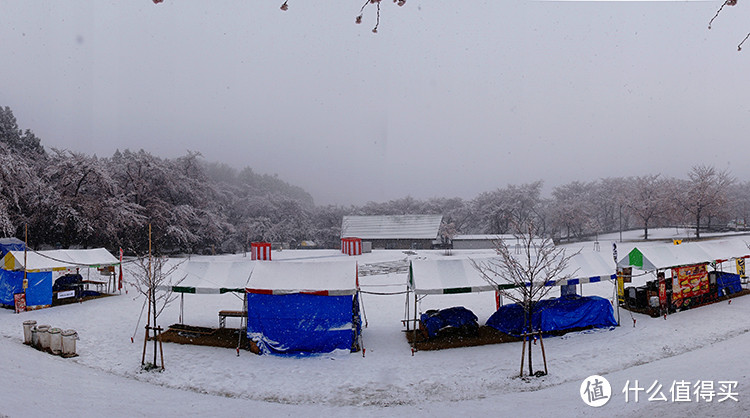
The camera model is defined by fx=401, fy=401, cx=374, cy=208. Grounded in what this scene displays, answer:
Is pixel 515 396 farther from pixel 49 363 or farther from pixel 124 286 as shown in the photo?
pixel 124 286

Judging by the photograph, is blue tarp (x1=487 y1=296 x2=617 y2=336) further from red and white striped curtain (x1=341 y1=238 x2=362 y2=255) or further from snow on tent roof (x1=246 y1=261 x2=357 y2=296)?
red and white striped curtain (x1=341 y1=238 x2=362 y2=255)

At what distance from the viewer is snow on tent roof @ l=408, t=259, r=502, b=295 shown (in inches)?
502

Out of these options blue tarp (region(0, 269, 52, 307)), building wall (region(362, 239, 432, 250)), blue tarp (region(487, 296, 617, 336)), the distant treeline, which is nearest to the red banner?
blue tarp (region(487, 296, 617, 336))

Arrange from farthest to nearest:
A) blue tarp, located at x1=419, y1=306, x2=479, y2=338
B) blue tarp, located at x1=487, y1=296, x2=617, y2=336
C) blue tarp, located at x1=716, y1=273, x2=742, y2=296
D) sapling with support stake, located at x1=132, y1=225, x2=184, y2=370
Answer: blue tarp, located at x1=716, y1=273, x2=742, y2=296 < blue tarp, located at x1=487, y1=296, x2=617, y2=336 < blue tarp, located at x1=419, y1=306, x2=479, y2=338 < sapling with support stake, located at x1=132, y1=225, x2=184, y2=370

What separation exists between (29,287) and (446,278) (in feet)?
58.5

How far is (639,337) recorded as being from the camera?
1283 cm

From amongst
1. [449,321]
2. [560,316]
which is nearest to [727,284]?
[560,316]

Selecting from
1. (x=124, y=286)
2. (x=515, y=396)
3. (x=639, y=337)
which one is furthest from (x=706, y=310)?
(x=124, y=286)

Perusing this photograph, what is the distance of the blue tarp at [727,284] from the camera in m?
18.0

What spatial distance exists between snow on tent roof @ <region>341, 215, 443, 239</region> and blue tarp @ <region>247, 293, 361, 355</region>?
4101 centimetres

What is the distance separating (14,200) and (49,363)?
77.0 feet

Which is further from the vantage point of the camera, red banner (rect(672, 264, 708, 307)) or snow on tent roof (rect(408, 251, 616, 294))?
red banner (rect(672, 264, 708, 307))

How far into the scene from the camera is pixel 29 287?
1736 centimetres

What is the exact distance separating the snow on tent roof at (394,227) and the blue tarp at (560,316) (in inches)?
1514
